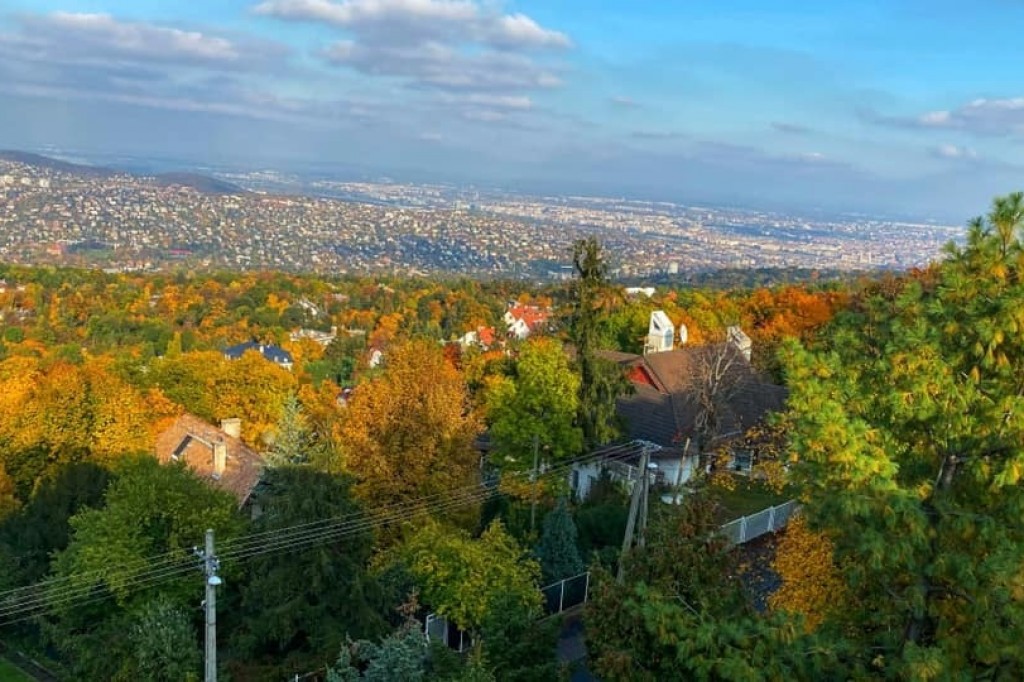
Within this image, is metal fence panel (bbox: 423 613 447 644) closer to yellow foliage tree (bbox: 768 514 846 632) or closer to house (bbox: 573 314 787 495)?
yellow foliage tree (bbox: 768 514 846 632)

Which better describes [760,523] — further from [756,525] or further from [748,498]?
[748,498]

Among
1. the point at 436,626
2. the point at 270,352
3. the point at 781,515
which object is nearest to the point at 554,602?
the point at 436,626

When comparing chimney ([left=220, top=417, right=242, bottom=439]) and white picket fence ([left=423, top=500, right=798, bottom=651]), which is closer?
white picket fence ([left=423, top=500, right=798, bottom=651])

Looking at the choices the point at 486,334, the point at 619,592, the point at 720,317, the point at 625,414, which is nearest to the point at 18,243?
the point at 486,334

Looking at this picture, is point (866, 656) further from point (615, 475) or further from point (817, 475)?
point (615, 475)

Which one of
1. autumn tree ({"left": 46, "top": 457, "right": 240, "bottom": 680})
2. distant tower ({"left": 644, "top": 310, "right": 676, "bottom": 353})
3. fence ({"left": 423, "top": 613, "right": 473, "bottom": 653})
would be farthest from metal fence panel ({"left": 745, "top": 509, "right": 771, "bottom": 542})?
distant tower ({"left": 644, "top": 310, "right": 676, "bottom": 353})

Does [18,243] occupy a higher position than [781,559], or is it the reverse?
[781,559]

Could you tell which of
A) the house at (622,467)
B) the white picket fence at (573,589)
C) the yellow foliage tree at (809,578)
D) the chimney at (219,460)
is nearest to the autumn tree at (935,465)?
the yellow foliage tree at (809,578)
